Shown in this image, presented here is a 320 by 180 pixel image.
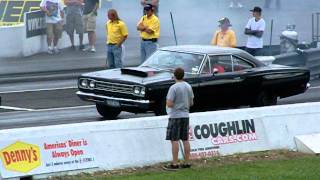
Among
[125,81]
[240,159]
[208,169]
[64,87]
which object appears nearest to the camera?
[208,169]

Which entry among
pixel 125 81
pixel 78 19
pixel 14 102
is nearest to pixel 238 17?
pixel 78 19

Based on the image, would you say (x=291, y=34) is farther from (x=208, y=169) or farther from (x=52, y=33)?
(x=208, y=169)

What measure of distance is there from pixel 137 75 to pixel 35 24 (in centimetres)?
1011

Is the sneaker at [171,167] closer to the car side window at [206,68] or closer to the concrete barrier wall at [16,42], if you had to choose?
the car side window at [206,68]

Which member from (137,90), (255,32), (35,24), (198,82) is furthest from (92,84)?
(35,24)

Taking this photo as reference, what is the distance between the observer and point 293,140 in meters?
13.3

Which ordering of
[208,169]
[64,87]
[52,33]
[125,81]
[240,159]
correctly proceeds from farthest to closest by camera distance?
[52,33] < [64,87] < [125,81] < [240,159] < [208,169]

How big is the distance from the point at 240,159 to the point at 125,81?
10.6ft

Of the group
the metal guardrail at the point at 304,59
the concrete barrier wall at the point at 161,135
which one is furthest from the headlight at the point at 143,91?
the metal guardrail at the point at 304,59

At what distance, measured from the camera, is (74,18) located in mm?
25766

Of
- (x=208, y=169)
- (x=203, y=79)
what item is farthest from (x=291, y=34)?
(x=208, y=169)

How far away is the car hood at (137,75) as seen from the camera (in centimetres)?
1488

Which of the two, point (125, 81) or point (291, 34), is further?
point (291, 34)

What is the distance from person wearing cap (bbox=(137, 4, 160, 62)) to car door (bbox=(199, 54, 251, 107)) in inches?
153
